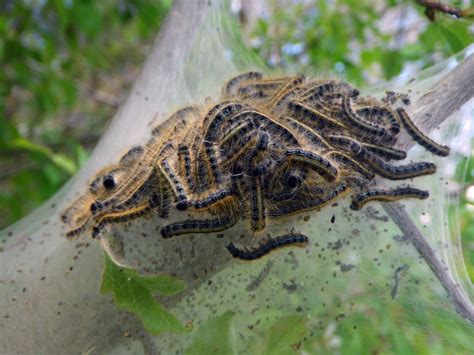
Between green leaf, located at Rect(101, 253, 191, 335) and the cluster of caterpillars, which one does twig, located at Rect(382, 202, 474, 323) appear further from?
green leaf, located at Rect(101, 253, 191, 335)

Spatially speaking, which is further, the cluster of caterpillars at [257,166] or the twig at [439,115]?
the twig at [439,115]

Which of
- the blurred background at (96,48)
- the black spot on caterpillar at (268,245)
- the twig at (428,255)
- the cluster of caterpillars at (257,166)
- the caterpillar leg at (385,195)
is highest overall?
the blurred background at (96,48)

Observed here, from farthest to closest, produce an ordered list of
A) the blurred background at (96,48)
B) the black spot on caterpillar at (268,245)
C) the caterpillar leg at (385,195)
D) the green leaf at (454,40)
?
the blurred background at (96,48) < the green leaf at (454,40) < the caterpillar leg at (385,195) < the black spot on caterpillar at (268,245)

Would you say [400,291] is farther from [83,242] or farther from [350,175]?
[83,242]

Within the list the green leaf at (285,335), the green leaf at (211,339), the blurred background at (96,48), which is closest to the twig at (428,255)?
the green leaf at (285,335)

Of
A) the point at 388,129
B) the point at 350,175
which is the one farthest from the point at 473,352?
the point at 388,129

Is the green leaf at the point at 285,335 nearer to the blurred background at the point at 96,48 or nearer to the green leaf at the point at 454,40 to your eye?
the green leaf at the point at 454,40

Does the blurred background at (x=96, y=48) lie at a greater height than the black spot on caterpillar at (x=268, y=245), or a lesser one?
greater

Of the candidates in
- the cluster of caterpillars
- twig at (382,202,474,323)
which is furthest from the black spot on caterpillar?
twig at (382,202,474,323)
